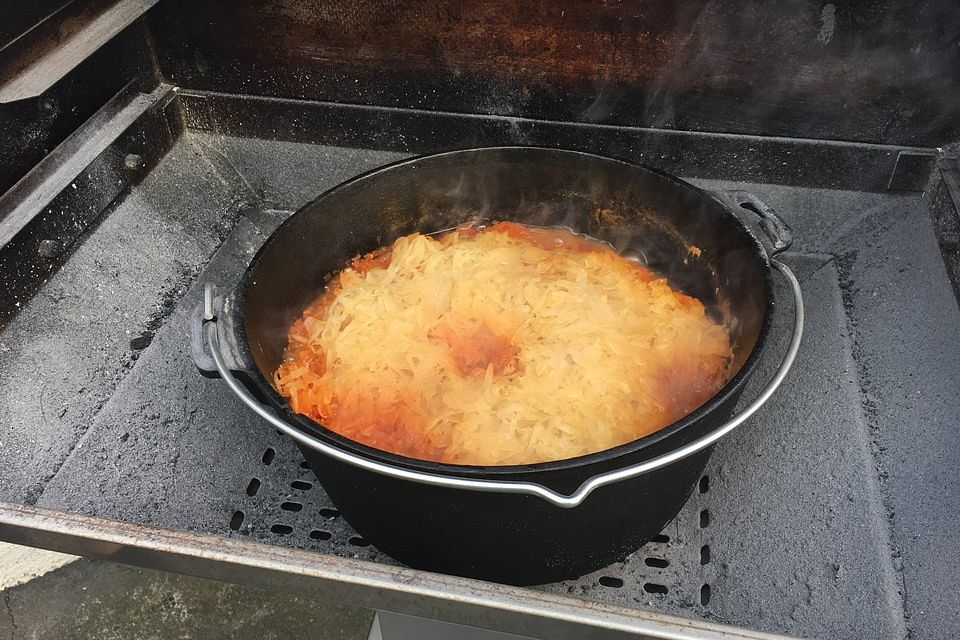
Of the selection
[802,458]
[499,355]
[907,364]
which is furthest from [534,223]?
[907,364]

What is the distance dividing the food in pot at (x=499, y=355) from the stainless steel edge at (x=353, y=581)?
325mm

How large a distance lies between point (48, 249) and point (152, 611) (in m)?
1.75

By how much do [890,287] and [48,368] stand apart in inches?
112

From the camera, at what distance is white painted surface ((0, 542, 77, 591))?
3.08m

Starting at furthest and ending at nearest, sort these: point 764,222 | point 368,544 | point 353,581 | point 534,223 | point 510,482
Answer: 1. point 534,223
2. point 764,222
3. point 368,544
4. point 353,581
5. point 510,482

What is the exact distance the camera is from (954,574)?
186 cm

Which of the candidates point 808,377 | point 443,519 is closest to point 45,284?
point 443,519

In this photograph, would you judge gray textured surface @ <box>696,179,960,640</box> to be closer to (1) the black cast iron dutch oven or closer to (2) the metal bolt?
(1) the black cast iron dutch oven

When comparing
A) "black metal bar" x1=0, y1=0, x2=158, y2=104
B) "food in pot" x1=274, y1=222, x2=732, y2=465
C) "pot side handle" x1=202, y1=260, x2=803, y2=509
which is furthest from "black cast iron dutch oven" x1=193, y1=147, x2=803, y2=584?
"black metal bar" x1=0, y1=0, x2=158, y2=104

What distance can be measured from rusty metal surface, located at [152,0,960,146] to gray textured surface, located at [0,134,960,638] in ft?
1.17

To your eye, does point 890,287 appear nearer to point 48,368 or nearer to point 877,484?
point 877,484

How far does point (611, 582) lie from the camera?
2.05 m

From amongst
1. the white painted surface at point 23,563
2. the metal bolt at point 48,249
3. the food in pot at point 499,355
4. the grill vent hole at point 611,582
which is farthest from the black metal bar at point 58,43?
the grill vent hole at point 611,582

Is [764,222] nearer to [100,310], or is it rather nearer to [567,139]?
[567,139]
